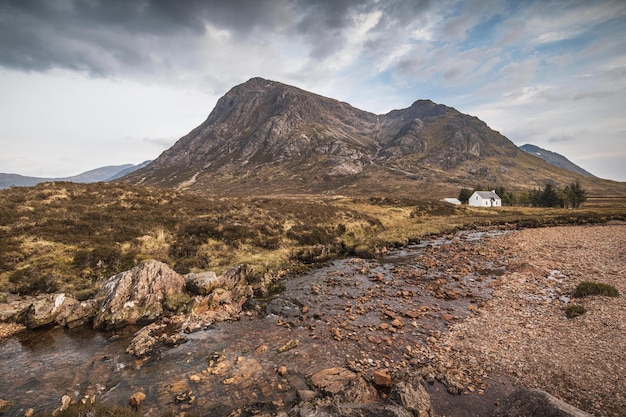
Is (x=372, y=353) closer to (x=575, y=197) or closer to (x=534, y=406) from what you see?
(x=534, y=406)

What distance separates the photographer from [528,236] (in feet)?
145

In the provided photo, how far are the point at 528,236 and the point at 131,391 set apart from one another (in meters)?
51.9

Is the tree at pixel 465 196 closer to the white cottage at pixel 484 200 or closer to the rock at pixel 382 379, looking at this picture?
the white cottage at pixel 484 200

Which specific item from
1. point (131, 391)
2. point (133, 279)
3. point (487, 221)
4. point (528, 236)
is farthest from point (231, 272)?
point (487, 221)

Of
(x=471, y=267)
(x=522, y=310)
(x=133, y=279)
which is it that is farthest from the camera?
(x=471, y=267)

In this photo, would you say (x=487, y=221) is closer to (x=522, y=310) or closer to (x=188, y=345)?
(x=522, y=310)

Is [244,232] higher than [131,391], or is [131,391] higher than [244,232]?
[244,232]

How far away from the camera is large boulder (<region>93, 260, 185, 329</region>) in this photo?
17.7 meters

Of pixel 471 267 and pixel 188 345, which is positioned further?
pixel 471 267

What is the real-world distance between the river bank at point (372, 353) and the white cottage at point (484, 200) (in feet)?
Answer: 311

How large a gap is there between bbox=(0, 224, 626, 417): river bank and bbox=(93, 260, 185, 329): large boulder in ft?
4.78

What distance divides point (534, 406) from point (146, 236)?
31.7m

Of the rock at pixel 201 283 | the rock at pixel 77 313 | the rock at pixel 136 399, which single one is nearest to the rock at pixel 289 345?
the rock at pixel 136 399

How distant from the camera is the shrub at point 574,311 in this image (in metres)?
16.1
